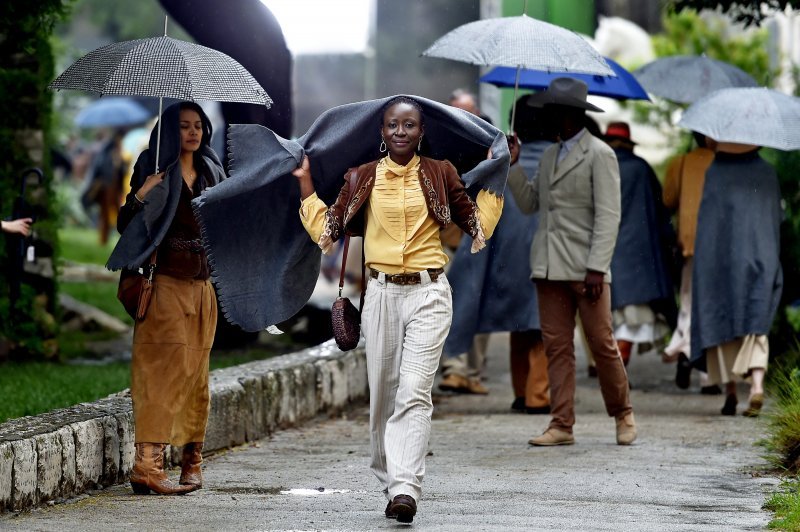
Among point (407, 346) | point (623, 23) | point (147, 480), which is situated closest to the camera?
point (407, 346)

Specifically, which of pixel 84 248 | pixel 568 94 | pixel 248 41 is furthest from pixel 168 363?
pixel 84 248

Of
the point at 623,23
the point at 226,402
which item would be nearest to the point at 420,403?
the point at 226,402

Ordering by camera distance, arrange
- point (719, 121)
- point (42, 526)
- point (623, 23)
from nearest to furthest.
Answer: point (42, 526) < point (719, 121) < point (623, 23)

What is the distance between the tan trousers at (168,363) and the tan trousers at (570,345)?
2524 millimetres

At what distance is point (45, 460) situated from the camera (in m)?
7.09

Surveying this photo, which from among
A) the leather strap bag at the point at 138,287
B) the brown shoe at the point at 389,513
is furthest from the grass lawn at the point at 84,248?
the brown shoe at the point at 389,513

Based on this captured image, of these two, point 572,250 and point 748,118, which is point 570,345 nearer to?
point 572,250

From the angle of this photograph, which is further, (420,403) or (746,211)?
(746,211)

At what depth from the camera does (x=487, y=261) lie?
11.4 m

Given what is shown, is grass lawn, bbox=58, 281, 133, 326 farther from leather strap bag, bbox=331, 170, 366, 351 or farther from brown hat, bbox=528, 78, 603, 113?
leather strap bag, bbox=331, 170, 366, 351

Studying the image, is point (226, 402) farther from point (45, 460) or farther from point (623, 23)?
point (623, 23)

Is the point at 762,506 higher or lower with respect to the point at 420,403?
lower

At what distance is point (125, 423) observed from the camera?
7.89 metres

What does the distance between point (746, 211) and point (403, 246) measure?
4642 millimetres
